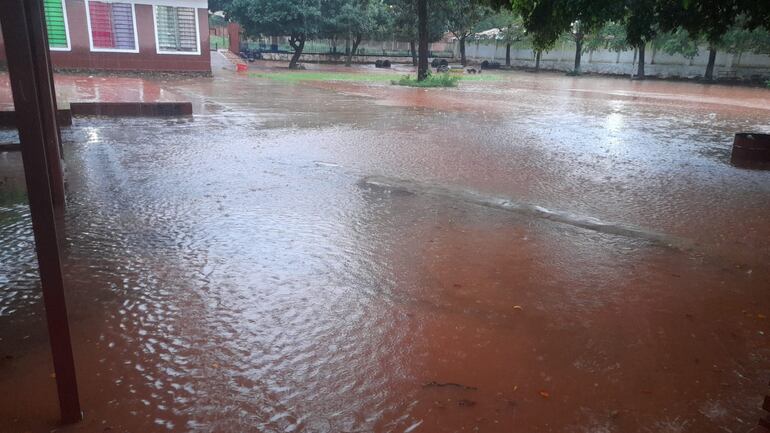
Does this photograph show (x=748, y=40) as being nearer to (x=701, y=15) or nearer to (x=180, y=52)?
(x=701, y=15)

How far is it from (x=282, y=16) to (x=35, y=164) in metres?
31.7

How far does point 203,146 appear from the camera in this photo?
9.26 metres

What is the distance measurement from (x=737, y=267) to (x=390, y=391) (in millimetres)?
3614

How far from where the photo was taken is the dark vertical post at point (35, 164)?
7.09 feet

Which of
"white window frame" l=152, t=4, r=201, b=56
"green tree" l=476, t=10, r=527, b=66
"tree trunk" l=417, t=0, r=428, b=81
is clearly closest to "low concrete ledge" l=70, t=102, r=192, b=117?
"tree trunk" l=417, t=0, r=428, b=81

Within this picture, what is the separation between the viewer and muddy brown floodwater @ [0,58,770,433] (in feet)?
9.19

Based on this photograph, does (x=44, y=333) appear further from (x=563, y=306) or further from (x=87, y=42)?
(x=87, y=42)

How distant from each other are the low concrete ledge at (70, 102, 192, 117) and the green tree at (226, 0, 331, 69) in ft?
68.2

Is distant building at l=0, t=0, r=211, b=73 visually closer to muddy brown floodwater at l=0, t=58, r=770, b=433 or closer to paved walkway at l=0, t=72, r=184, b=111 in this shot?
paved walkway at l=0, t=72, r=184, b=111

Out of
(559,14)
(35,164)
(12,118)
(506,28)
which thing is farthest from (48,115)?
(506,28)

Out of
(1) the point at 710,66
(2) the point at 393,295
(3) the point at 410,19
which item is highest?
(3) the point at 410,19

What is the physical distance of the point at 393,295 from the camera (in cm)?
398

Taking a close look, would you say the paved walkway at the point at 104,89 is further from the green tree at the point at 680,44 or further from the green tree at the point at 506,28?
the green tree at the point at 506,28

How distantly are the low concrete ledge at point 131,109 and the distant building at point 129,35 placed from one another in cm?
1396
